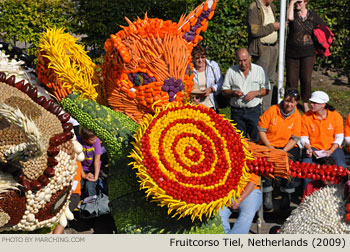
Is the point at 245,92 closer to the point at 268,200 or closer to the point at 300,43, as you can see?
the point at 268,200

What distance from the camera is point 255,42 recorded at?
673 cm

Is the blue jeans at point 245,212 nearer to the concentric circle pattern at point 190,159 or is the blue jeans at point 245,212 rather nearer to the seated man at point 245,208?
the seated man at point 245,208

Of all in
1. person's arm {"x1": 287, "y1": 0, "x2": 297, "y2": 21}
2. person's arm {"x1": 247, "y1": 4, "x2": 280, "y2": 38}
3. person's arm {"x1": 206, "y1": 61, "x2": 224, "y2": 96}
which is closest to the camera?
person's arm {"x1": 206, "y1": 61, "x2": 224, "y2": 96}

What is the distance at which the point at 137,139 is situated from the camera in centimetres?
314

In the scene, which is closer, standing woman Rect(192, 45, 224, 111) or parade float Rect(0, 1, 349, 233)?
parade float Rect(0, 1, 349, 233)

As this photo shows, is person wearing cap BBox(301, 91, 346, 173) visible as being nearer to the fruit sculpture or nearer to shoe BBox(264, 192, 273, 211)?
shoe BBox(264, 192, 273, 211)

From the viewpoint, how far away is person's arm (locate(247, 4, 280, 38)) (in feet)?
21.8

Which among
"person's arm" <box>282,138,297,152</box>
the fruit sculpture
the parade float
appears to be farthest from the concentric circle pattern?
"person's arm" <box>282,138,297,152</box>

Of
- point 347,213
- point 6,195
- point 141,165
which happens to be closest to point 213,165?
point 141,165

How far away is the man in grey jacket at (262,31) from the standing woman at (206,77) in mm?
889

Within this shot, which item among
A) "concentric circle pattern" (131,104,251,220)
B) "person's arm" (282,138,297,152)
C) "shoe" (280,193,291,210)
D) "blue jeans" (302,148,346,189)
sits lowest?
"shoe" (280,193,291,210)

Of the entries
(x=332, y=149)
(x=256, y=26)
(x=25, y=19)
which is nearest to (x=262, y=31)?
(x=256, y=26)

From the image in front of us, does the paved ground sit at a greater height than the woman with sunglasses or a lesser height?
lesser

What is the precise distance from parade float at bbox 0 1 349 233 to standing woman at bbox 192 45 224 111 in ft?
7.54
